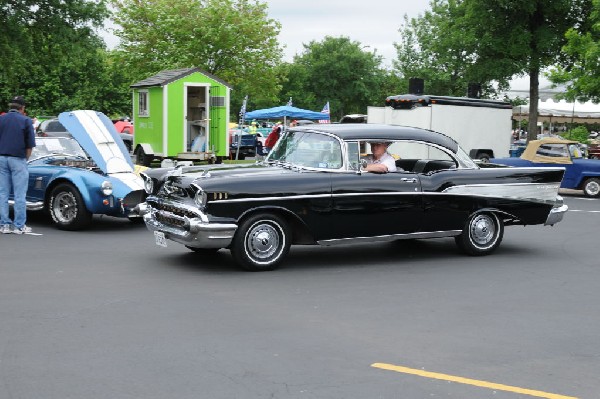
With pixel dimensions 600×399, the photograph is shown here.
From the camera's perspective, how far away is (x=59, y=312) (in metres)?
6.90

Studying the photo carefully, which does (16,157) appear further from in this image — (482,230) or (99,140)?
(482,230)

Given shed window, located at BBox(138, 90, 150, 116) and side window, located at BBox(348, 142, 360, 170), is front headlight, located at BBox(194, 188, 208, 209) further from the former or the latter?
shed window, located at BBox(138, 90, 150, 116)

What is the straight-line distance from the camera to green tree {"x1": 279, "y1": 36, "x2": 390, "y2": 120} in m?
64.6

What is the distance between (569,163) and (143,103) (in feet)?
45.1

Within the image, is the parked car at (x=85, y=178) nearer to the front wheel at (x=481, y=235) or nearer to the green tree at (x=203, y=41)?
the front wheel at (x=481, y=235)

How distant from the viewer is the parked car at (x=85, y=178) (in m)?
11.8

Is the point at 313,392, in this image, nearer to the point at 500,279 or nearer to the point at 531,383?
the point at 531,383

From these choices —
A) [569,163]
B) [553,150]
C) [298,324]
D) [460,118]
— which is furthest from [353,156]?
[460,118]

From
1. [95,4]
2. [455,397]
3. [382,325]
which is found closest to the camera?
[455,397]

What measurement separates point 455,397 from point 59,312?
3627 millimetres

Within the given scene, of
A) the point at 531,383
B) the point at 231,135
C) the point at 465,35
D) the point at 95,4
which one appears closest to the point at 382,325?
the point at 531,383

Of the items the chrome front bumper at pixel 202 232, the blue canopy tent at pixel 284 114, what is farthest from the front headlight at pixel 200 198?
the blue canopy tent at pixel 284 114

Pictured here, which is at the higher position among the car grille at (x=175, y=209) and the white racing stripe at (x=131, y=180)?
the white racing stripe at (x=131, y=180)

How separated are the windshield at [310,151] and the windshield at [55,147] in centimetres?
471
